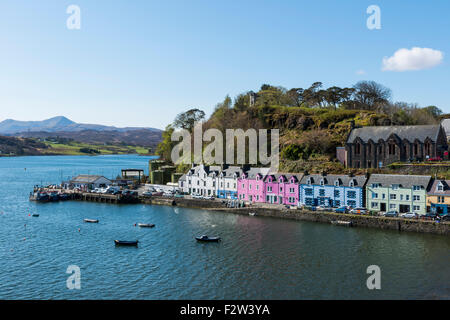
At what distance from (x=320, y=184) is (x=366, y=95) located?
55374mm

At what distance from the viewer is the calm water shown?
1292 inches

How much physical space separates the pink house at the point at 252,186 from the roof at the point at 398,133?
64.7 ft

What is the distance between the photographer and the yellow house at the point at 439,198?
52.0 metres

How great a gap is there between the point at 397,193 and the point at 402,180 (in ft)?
7.34

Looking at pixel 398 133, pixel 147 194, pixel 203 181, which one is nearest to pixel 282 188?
pixel 203 181

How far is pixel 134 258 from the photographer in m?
42.0

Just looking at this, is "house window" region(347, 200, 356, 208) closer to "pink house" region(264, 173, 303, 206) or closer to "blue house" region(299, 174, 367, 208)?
"blue house" region(299, 174, 367, 208)

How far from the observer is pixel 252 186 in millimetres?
71250

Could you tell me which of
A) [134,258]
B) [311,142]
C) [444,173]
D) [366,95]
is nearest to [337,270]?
[134,258]

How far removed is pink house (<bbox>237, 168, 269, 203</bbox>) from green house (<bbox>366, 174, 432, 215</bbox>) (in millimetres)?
19212

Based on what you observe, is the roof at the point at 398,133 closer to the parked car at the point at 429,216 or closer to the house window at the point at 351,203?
the house window at the point at 351,203

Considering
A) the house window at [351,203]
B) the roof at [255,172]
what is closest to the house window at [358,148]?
the house window at [351,203]
